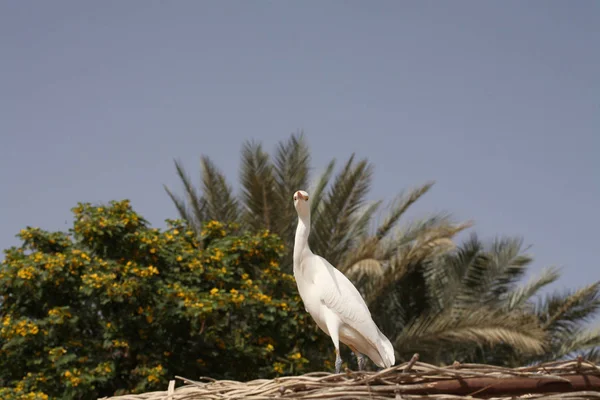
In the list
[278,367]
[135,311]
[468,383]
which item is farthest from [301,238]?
[135,311]

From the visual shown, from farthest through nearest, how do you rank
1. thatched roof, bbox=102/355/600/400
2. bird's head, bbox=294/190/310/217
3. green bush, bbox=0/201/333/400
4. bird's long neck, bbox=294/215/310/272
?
green bush, bbox=0/201/333/400 → bird's long neck, bbox=294/215/310/272 → bird's head, bbox=294/190/310/217 → thatched roof, bbox=102/355/600/400

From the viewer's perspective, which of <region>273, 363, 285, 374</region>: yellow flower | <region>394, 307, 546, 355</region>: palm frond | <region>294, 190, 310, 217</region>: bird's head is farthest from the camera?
<region>394, 307, 546, 355</region>: palm frond

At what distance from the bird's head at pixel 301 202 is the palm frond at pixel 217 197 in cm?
902

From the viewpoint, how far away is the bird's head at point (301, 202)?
180 inches

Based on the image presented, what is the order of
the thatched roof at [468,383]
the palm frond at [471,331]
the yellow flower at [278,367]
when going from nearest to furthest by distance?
the thatched roof at [468,383] → the yellow flower at [278,367] → the palm frond at [471,331]

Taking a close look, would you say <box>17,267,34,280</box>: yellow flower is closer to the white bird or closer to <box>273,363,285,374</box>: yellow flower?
<box>273,363,285,374</box>: yellow flower

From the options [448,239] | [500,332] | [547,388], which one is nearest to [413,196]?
[448,239]

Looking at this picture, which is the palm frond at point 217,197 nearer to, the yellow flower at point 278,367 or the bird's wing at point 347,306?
the yellow flower at point 278,367

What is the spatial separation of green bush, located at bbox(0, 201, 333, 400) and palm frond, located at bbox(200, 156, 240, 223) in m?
2.34

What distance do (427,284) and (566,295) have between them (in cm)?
233

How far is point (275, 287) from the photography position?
11.1m

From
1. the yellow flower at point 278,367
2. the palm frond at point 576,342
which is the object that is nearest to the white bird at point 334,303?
the yellow flower at point 278,367

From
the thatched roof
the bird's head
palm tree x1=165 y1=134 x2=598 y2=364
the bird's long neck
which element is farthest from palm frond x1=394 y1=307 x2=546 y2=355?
the thatched roof

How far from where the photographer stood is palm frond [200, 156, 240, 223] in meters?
13.7
